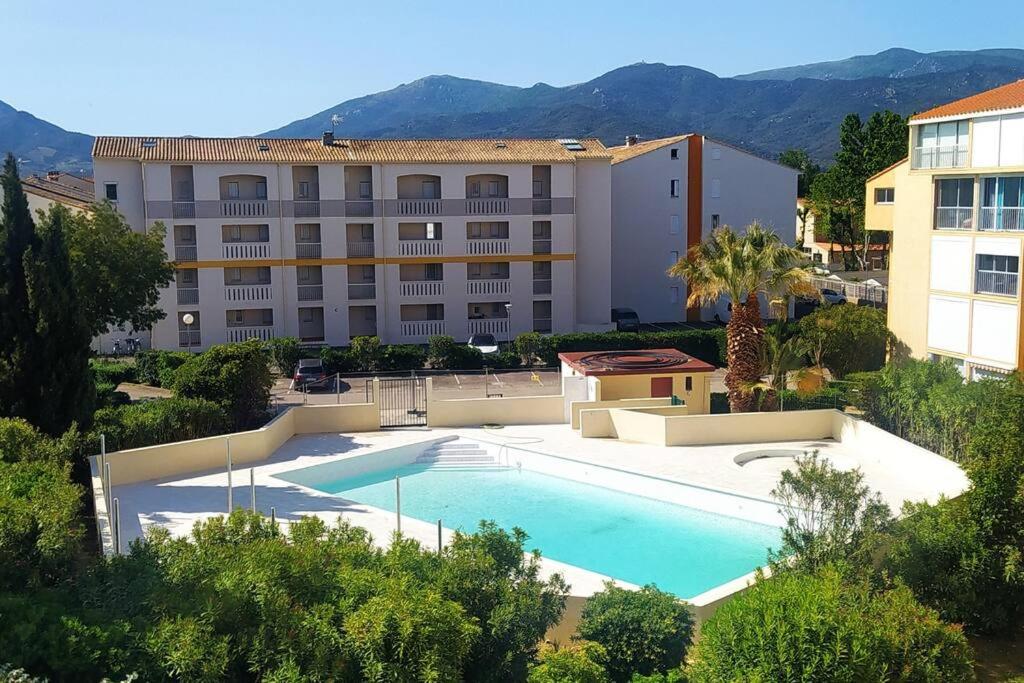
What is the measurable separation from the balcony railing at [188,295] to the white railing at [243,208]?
144 inches

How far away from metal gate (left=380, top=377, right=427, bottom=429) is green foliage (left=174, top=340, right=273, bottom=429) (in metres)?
3.85

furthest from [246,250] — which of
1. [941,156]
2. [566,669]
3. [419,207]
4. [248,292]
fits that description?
[566,669]

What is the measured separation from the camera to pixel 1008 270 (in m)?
28.2

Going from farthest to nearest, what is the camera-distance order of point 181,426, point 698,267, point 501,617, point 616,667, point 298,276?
point 298,276 → point 698,267 → point 181,426 → point 616,667 → point 501,617

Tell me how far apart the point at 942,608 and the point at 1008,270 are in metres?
16.5

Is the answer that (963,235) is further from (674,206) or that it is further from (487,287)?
(674,206)

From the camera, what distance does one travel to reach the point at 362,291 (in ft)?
155

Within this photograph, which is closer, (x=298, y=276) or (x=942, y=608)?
(x=942, y=608)

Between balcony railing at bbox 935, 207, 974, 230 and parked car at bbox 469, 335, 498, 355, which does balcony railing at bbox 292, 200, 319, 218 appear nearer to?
parked car at bbox 469, 335, 498, 355

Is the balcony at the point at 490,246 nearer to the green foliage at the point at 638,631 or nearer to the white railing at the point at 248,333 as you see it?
the white railing at the point at 248,333

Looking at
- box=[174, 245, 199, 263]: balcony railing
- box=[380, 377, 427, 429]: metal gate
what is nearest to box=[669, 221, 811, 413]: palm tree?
box=[380, 377, 427, 429]: metal gate

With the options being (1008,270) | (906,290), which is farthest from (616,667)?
(906,290)

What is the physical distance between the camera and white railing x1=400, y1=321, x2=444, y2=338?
155 feet

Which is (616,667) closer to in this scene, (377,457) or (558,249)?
(377,457)
